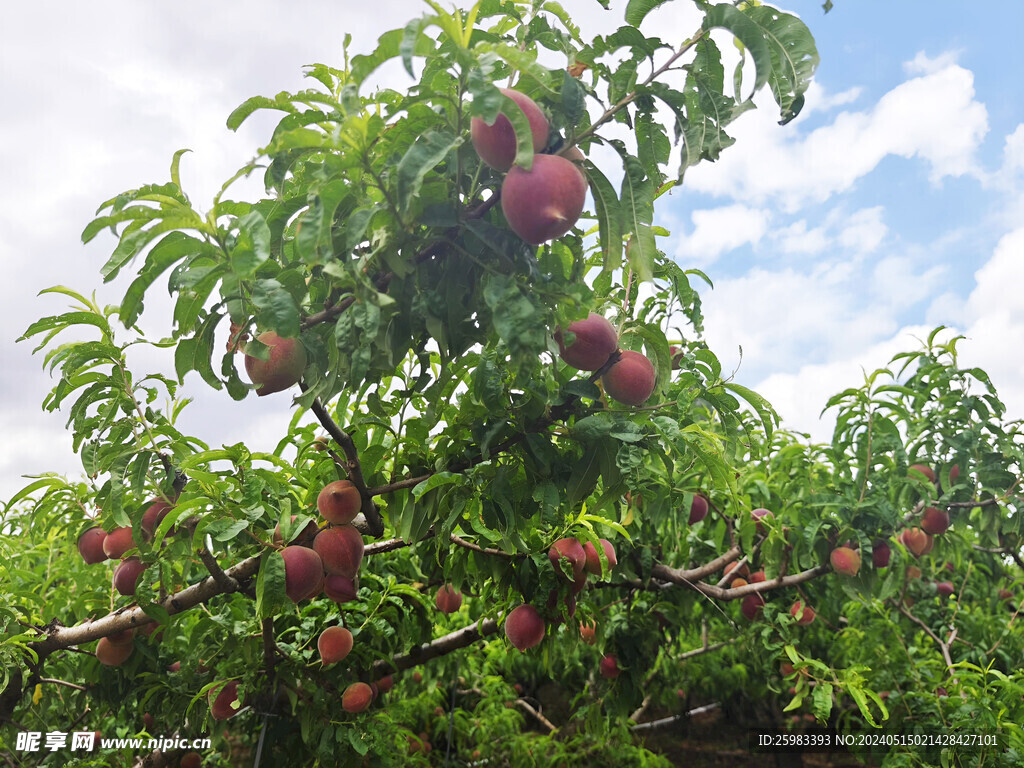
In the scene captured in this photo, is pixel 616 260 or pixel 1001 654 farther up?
pixel 616 260

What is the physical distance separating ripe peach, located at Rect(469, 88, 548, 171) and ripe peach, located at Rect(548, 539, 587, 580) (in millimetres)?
1096

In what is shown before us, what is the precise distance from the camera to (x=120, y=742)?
2.44 metres

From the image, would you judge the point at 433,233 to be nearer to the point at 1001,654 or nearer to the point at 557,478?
the point at 557,478

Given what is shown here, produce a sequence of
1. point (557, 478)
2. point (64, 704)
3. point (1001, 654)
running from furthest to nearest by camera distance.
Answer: point (1001, 654), point (64, 704), point (557, 478)

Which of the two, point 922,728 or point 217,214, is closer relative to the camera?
point 217,214

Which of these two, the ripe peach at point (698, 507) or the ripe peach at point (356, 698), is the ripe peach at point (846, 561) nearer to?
the ripe peach at point (698, 507)

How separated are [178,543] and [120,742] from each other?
4.96 ft

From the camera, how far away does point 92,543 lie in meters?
1.93

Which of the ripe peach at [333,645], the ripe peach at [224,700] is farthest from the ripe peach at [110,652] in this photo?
the ripe peach at [333,645]

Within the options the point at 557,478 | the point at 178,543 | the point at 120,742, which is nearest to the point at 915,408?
the point at 557,478

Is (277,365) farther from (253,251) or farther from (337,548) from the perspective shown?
(337,548)

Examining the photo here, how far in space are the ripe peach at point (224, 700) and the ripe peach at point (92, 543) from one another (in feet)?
1.60

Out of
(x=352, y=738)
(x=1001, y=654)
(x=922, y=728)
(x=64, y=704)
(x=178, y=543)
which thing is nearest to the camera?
(x=178, y=543)

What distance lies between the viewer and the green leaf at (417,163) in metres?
0.79
